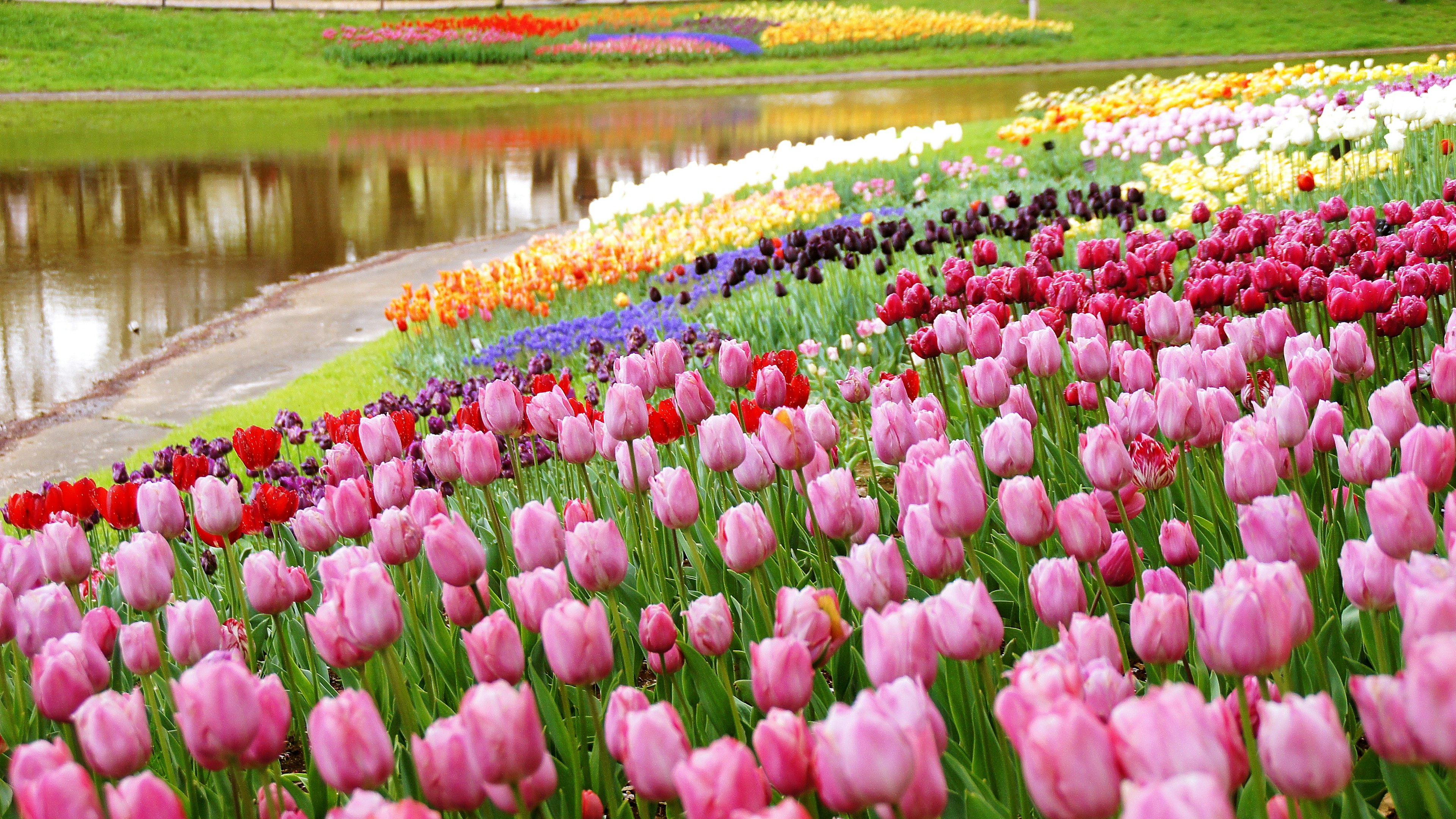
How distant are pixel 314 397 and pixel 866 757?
21.4 ft

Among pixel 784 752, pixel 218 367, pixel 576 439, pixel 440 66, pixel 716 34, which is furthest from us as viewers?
pixel 716 34

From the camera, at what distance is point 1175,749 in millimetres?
847

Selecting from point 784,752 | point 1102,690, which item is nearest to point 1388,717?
point 1102,690

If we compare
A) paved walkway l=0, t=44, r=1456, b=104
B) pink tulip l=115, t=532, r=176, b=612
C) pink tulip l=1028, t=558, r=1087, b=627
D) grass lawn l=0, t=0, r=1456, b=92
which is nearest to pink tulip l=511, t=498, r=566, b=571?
pink tulip l=115, t=532, r=176, b=612

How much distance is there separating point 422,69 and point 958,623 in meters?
31.2

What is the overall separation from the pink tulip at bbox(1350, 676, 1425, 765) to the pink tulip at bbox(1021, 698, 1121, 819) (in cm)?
24

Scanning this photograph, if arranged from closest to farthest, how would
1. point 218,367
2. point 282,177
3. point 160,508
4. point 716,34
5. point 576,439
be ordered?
point 160,508 < point 576,439 < point 218,367 < point 282,177 < point 716,34

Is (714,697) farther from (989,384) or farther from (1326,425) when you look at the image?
(1326,425)

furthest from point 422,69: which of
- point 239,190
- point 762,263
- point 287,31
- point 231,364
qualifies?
point 762,263

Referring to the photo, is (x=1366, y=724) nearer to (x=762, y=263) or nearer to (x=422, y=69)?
(x=762, y=263)

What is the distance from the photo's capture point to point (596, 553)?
1.67 metres

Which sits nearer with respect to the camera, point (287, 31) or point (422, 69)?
point (422, 69)

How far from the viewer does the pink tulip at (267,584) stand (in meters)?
1.73

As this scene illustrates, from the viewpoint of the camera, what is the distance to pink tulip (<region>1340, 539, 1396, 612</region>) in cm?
131
